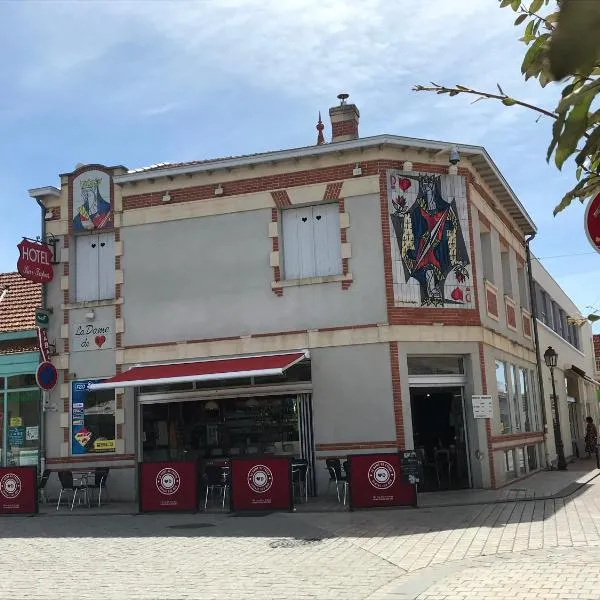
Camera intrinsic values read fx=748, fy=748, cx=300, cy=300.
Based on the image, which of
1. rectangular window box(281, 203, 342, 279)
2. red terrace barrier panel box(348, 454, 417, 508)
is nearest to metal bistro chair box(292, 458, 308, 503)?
red terrace barrier panel box(348, 454, 417, 508)

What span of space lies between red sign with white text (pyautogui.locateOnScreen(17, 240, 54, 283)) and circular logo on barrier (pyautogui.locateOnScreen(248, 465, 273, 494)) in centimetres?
745

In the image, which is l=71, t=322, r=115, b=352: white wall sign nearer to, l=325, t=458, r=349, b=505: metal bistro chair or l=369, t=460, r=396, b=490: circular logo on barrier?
l=325, t=458, r=349, b=505: metal bistro chair

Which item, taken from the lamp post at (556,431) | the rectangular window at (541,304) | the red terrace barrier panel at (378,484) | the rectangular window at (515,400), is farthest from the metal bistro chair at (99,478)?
the rectangular window at (541,304)

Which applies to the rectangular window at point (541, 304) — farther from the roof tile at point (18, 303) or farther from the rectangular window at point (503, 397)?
the roof tile at point (18, 303)

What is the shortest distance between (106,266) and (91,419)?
360 cm

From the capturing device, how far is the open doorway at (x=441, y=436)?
16.6 m

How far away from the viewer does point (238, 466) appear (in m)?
13.6

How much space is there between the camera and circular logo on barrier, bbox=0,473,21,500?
1468 centimetres

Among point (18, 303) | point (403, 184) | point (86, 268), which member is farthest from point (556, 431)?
point (18, 303)

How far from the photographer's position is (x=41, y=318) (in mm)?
17453

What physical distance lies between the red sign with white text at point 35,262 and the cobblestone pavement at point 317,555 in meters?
5.90

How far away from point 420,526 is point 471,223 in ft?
25.7

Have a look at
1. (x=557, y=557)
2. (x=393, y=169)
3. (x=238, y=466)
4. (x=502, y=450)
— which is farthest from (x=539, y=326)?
(x=557, y=557)

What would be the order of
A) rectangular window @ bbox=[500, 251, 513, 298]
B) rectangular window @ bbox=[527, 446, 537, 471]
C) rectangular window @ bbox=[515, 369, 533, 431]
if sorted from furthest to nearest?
rectangular window @ bbox=[500, 251, 513, 298], rectangular window @ bbox=[515, 369, 533, 431], rectangular window @ bbox=[527, 446, 537, 471]
